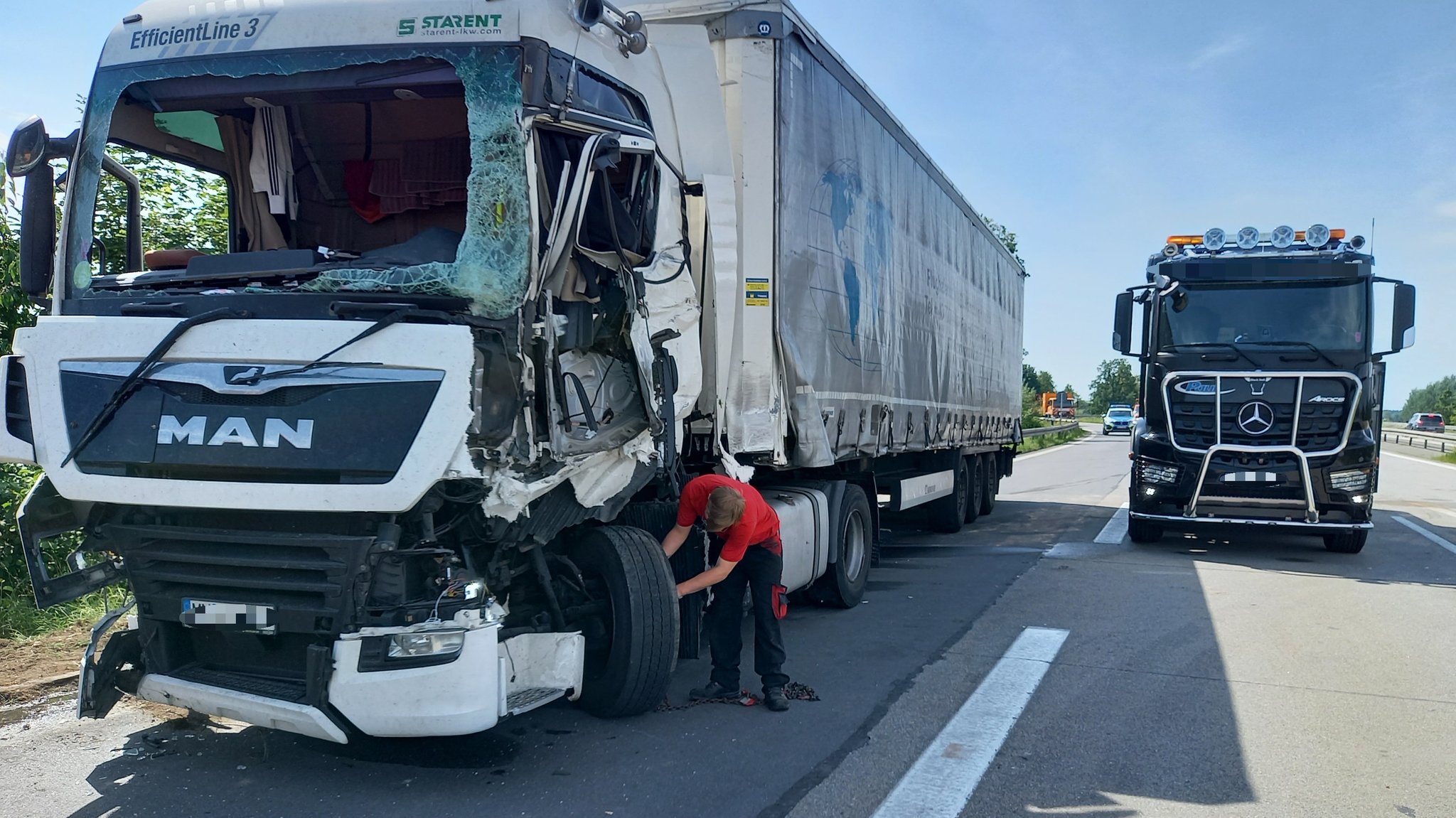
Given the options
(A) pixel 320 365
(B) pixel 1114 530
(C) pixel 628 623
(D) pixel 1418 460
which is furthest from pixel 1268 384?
(D) pixel 1418 460

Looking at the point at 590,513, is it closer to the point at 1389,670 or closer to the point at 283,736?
the point at 283,736

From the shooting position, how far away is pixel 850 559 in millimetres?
8047

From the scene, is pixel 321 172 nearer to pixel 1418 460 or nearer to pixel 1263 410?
pixel 1263 410

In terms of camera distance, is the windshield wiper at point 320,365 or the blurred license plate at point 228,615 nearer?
the windshield wiper at point 320,365

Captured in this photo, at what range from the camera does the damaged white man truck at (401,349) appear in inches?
150

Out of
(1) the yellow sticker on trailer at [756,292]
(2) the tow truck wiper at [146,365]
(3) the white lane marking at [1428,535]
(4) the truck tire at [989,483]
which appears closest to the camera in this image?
(2) the tow truck wiper at [146,365]

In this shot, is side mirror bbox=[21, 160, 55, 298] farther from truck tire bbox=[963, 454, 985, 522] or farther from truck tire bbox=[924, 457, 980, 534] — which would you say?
truck tire bbox=[963, 454, 985, 522]

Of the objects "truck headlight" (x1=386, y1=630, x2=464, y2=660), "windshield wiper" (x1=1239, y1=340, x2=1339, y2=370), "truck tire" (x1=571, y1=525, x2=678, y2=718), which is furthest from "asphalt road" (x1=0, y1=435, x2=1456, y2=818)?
"windshield wiper" (x1=1239, y1=340, x2=1339, y2=370)

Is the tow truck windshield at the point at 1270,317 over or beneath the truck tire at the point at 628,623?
over

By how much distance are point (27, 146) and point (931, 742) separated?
16.0ft

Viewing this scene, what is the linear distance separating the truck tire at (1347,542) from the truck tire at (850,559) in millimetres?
5984

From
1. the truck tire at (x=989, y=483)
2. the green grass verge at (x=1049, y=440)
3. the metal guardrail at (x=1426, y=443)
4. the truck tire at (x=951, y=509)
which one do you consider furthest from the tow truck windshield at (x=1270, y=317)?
the metal guardrail at (x=1426, y=443)

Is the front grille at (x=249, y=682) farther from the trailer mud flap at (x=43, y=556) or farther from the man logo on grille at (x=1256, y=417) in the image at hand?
the man logo on grille at (x=1256, y=417)

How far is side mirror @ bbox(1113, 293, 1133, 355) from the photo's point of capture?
11.8m
